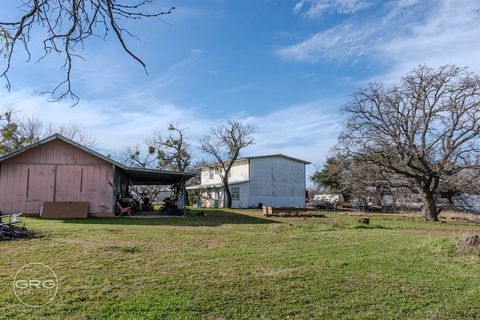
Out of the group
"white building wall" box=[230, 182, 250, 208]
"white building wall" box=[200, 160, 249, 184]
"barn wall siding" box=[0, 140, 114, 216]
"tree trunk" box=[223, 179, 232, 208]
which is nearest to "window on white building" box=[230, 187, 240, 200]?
"white building wall" box=[230, 182, 250, 208]

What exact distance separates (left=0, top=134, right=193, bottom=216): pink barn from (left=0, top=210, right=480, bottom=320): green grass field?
32.7 feet

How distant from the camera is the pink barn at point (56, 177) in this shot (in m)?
18.8

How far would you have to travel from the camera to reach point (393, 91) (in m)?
23.7

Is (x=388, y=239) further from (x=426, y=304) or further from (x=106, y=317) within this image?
(x=106, y=317)

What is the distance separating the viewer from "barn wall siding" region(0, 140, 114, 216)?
18.8 meters

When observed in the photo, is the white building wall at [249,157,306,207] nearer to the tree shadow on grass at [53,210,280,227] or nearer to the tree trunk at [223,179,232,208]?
the tree trunk at [223,179,232,208]

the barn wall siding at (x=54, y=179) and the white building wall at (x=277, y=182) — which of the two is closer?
the barn wall siding at (x=54, y=179)

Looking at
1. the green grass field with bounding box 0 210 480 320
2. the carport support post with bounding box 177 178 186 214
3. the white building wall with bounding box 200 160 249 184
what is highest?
the white building wall with bounding box 200 160 249 184

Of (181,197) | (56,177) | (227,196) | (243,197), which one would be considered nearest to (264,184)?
(243,197)

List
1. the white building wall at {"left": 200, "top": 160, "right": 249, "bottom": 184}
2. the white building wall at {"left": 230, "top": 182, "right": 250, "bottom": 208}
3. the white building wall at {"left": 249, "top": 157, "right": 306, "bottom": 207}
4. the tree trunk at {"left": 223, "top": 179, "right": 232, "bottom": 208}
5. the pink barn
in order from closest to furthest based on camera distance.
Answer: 1. the pink barn
2. the tree trunk at {"left": 223, "top": 179, "right": 232, "bottom": 208}
3. the white building wall at {"left": 230, "top": 182, "right": 250, "bottom": 208}
4. the white building wall at {"left": 249, "top": 157, "right": 306, "bottom": 207}
5. the white building wall at {"left": 200, "top": 160, "right": 249, "bottom": 184}

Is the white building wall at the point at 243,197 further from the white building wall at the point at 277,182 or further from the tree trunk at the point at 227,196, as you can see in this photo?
the tree trunk at the point at 227,196

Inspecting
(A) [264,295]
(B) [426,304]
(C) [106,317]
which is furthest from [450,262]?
(C) [106,317]

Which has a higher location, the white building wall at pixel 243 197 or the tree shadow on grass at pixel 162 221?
the white building wall at pixel 243 197

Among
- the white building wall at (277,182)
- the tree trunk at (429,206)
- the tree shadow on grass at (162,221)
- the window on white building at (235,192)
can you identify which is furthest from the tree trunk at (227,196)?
the tree shadow on grass at (162,221)
